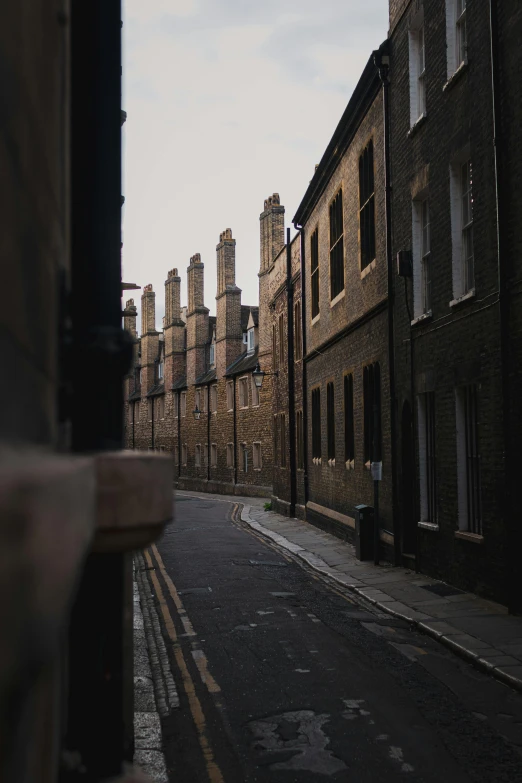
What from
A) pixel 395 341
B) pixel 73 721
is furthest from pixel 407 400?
pixel 73 721

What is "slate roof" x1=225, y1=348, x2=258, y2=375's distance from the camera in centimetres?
4378

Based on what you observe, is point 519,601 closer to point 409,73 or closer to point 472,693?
point 472,693

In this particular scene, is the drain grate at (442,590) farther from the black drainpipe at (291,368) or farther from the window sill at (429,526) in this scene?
the black drainpipe at (291,368)

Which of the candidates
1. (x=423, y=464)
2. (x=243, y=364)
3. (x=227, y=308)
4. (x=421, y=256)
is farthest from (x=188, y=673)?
(x=227, y=308)

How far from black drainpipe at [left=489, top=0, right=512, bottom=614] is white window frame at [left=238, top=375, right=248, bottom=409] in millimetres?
33152

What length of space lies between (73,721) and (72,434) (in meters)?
1.08

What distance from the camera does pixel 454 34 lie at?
14.0 meters

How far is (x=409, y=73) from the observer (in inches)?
634

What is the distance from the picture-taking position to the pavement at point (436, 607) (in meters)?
9.24

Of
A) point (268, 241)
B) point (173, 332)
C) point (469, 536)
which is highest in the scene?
point (268, 241)

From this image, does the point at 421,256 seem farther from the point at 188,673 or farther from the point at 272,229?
the point at 272,229

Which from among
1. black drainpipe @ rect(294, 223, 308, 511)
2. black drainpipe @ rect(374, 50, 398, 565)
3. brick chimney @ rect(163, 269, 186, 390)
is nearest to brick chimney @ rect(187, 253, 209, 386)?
brick chimney @ rect(163, 269, 186, 390)

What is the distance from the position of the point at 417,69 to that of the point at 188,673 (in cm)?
1229

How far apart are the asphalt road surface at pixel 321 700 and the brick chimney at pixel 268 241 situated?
27.6 meters
